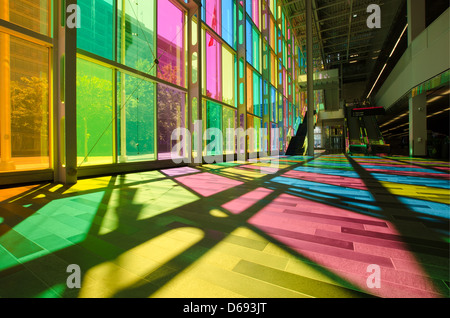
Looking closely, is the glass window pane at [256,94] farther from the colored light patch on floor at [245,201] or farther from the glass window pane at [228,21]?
the colored light patch on floor at [245,201]

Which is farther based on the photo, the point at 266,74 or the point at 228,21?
the point at 266,74

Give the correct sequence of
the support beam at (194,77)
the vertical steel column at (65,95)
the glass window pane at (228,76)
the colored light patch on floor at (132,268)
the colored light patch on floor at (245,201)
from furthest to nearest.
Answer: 1. the glass window pane at (228,76)
2. the support beam at (194,77)
3. the vertical steel column at (65,95)
4. the colored light patch on floor at (245,201)
5. the colored light patch on floor at (132,268)

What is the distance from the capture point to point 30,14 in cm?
420

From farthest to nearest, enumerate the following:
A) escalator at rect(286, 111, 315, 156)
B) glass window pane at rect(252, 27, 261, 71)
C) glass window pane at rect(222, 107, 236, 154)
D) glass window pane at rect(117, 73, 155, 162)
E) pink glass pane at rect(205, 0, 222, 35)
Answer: escalator at rect(286, 111, 315, 156)
glass window pane at rect(252, 27, 261, 71)
glass window pane at rect(222, 107, 236, 154)
pink glass pane at rect(205, 0, 222, 35)
glass window pane at rect(117, 73, 155, 162)

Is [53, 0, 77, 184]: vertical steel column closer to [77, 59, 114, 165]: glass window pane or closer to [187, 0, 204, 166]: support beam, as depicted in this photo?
[77, 59, 114, 165]: glass window pane

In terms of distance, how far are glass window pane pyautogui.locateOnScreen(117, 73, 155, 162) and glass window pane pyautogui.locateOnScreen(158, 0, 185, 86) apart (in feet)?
2.80

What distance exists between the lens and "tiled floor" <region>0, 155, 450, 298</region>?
1.07m

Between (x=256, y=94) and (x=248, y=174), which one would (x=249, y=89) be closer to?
(x=256, y=94)

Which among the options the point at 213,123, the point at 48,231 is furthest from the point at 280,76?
the point at 48,231

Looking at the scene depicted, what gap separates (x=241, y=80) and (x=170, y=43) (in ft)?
14.9

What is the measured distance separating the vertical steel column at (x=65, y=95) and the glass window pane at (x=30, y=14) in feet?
1.08

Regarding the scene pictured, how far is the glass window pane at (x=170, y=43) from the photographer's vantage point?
A: 21.7 feet

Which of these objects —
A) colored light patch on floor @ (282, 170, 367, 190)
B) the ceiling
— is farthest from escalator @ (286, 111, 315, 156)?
colored light patch on floor @ (282, 170, 367, 190)

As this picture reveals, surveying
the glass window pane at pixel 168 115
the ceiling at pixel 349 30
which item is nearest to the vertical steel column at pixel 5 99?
the glass window pane at pixel 168 115
